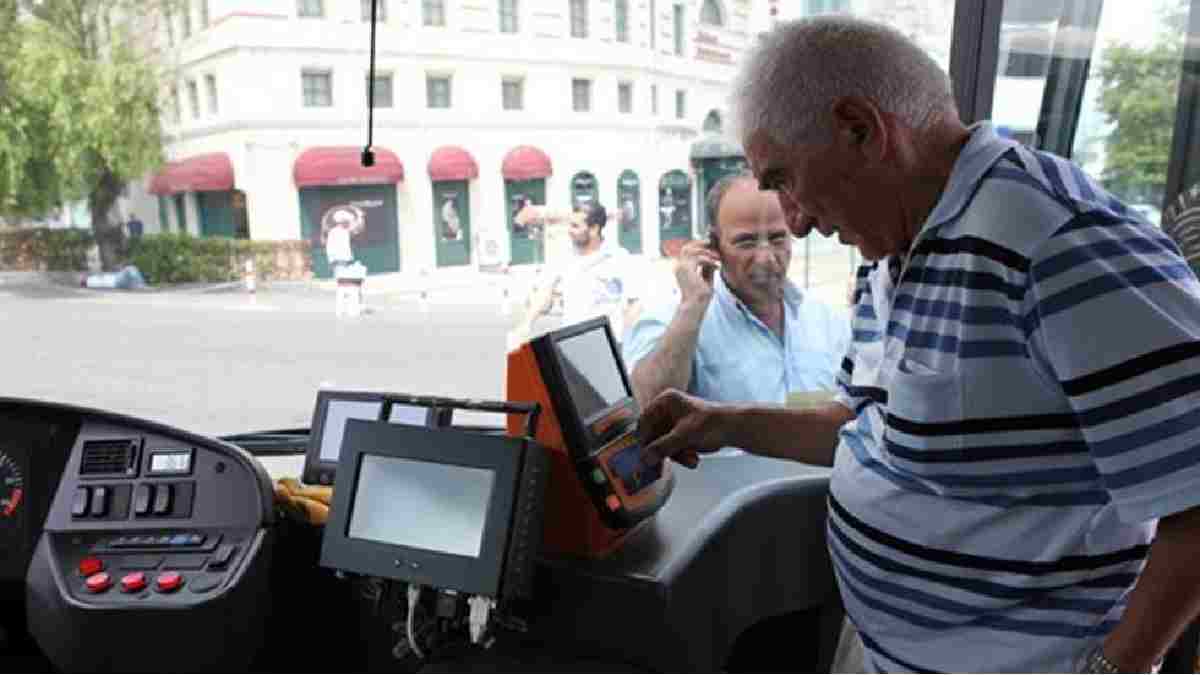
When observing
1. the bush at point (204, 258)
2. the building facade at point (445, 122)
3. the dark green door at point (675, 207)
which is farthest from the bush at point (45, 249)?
the dark green door at point (675, 207)

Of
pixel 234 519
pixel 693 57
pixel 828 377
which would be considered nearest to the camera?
pixel 234 519

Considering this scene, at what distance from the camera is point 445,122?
3.07m

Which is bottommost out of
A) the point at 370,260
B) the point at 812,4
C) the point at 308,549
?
the point at 308,549

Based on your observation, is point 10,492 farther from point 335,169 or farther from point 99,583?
point 335,169

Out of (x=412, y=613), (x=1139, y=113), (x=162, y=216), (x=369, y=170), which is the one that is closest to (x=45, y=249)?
(x=162, y=216)

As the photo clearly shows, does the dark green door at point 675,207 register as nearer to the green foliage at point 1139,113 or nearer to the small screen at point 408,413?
the green foliage at point 1139,113

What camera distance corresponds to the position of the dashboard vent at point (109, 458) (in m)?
1.24

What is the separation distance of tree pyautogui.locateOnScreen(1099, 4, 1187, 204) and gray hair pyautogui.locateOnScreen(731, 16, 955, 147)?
4.74 feet

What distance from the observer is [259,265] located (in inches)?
105

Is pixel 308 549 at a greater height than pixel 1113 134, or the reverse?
pixel 1113 134

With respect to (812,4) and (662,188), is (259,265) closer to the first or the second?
(662,188)

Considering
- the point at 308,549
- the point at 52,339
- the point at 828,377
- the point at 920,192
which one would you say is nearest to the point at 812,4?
the point at 828,377

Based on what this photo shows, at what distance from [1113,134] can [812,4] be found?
0.71 meters

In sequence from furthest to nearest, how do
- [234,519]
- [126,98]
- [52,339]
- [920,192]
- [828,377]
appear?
1. [126,98]
2. [52,339]
3. [828,377]
4. [234,519]
5. [920,192]
